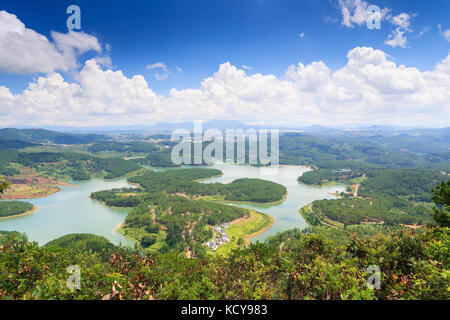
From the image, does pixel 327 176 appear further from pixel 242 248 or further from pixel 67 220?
pixel 67 220

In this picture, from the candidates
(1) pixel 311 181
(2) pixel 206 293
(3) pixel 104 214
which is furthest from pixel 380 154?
(2) pixel 206 293

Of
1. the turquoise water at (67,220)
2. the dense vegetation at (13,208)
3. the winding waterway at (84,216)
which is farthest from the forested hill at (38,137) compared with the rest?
the dense vegetation at (13,208)

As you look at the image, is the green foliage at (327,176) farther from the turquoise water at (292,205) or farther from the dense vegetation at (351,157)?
the dense vegetation at (351,157)

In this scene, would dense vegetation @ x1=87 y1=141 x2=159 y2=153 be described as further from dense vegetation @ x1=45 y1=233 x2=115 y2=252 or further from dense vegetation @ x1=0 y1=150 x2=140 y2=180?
dense vegetation @ x1=45 y1=233 x2=115 y2=252

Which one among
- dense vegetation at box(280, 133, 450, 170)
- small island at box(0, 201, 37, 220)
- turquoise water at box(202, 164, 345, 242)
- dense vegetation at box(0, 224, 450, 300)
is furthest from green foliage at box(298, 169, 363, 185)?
small island at box(0, 201, 37, 220)

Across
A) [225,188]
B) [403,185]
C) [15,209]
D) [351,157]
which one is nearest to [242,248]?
[225,188]
